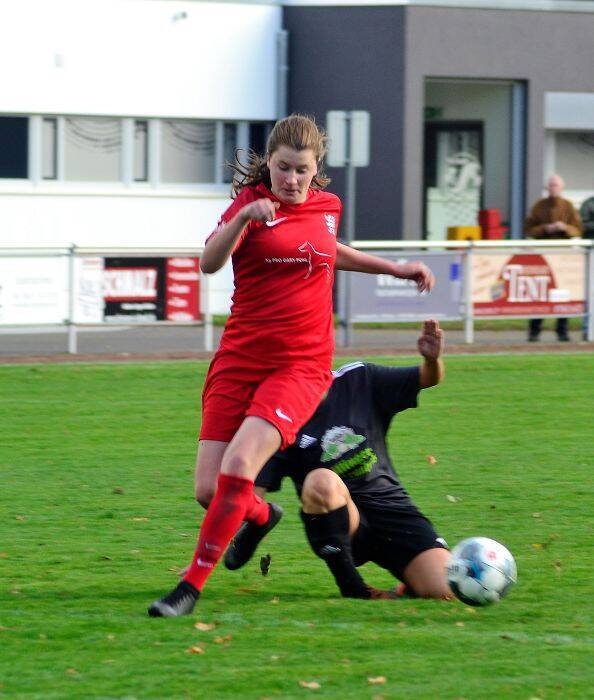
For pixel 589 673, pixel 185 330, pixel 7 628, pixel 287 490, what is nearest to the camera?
pixel 589 673

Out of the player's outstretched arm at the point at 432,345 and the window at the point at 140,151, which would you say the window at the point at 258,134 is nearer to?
the window at the point at 140,151

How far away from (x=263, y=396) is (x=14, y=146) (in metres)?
17.5

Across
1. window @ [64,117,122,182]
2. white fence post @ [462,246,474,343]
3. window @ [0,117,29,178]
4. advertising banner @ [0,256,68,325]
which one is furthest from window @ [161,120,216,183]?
advertising banner @ [0,256,68,325]

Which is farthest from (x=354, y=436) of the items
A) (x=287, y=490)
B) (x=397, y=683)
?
(x=287, y=490)

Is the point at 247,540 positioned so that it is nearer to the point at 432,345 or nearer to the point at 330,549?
the point at 330,549

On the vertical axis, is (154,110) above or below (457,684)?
above

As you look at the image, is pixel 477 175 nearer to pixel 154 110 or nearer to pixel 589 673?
pixel 154 110

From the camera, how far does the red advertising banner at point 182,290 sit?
1712 centimetres

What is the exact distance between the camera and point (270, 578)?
700cm

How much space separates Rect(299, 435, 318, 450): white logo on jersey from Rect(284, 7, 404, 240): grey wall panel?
56.5 feet

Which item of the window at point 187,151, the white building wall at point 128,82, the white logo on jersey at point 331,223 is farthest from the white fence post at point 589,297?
the white logo on jersey at point 331,223

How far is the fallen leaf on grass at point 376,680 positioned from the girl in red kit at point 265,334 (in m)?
1.03

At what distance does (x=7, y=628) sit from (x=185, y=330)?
1182cm

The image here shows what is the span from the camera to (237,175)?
21.0 ft
